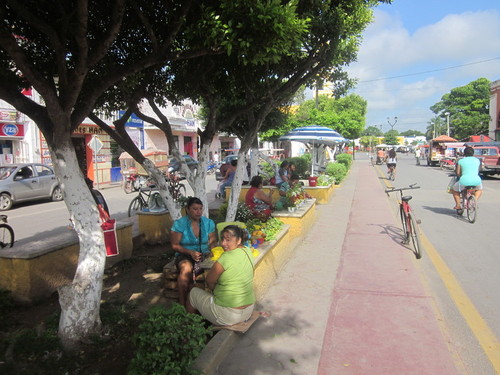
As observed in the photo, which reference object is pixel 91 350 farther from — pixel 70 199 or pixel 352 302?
pixel 352 302

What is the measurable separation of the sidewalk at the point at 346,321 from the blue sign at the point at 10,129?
53.4 ft

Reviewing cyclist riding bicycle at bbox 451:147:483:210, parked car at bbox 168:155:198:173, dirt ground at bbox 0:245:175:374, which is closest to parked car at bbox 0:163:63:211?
Answer: parked car at bbox 168:155:198:173

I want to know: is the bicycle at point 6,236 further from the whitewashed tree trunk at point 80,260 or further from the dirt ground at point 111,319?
the whitewashed tree trunk at point 80,260

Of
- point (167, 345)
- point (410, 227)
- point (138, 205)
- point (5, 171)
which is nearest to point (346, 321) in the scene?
point (167, 345)

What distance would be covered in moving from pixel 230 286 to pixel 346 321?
1.44 meters

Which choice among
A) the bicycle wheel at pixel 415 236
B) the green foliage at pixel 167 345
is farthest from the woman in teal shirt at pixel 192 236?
the bicycle wheel at pixel 415 236

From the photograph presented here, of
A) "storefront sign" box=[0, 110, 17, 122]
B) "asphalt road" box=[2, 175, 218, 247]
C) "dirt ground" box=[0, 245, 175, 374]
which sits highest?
"storefront sign" box=[0, 110, 17, 122]

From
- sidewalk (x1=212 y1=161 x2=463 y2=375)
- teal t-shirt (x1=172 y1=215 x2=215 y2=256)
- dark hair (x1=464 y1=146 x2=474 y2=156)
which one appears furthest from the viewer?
dark hair (x1=464 y1=146 x2=474 y2=156)

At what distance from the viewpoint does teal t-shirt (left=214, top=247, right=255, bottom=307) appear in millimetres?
3725

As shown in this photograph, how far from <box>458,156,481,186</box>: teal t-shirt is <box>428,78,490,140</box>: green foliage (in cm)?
4850

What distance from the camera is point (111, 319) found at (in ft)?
13.4

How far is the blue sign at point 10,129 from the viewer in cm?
1783

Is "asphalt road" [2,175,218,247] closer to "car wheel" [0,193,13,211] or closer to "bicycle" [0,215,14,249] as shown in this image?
"car wheel" [0,193,13,211]

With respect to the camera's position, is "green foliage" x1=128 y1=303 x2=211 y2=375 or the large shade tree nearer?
"green foliage" x1=128 y1=303 x2=211 y2=375
